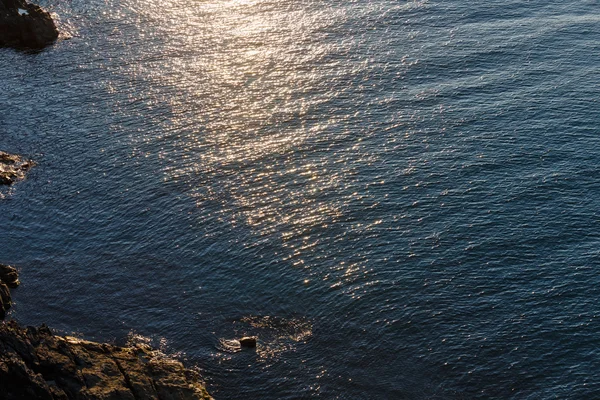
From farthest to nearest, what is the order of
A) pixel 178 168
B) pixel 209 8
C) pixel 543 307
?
pixel 209 8 → pixel 178 168 → pixel 543 307

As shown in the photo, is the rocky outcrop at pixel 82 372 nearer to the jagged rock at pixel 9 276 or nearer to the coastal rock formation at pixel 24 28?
the jagged rock at pixel 9 276

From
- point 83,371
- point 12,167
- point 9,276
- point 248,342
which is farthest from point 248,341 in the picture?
point 12,167

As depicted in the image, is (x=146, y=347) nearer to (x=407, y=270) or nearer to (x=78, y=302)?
(x=78, y=302)

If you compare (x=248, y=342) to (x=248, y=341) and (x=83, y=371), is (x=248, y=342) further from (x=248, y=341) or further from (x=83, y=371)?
(x=83, y=371)

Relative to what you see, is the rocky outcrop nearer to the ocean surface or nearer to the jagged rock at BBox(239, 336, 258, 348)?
the ocean surface

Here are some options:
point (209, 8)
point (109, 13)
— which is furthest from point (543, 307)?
point (109, 13)

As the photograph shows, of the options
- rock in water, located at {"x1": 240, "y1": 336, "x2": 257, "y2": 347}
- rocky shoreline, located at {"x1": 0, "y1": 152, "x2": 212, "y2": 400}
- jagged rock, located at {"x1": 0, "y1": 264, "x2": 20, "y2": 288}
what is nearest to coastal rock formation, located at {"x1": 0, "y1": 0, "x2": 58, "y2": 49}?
jagged rock, located at {"x1": 0, "y1": 264, "x2": 20, "y2": 288}
